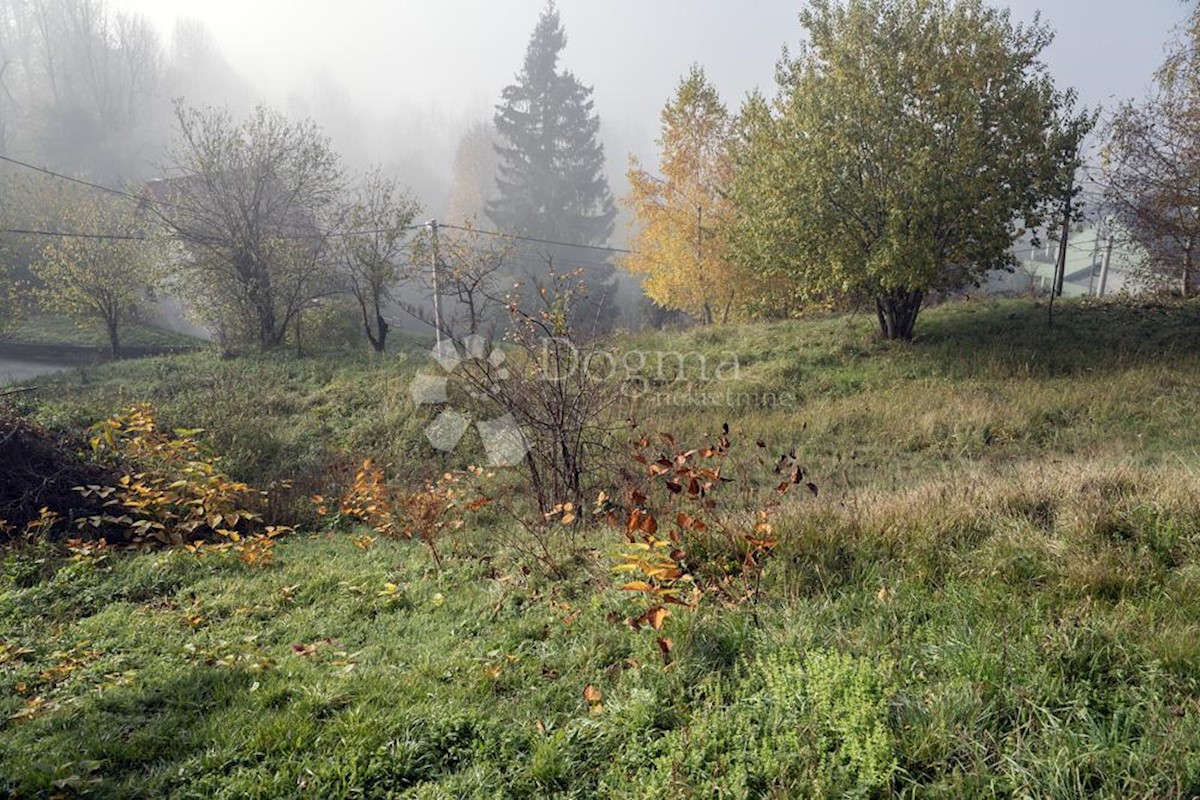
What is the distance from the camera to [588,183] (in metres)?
40.1

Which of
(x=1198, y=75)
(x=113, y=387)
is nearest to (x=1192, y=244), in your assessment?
(x=1198, y=75)

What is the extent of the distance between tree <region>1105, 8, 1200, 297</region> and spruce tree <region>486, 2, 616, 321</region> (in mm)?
27257

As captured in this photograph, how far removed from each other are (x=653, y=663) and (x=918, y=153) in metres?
11.5

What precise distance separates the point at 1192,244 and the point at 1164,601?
52.4 feet

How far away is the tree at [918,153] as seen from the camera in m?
11.5

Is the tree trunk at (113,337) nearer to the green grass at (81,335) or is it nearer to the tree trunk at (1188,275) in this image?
the green grass at (81,335)

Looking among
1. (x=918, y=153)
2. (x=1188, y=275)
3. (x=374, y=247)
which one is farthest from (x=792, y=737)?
(x=1188, y=275)

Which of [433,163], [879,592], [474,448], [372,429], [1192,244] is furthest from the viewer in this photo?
[433,163]

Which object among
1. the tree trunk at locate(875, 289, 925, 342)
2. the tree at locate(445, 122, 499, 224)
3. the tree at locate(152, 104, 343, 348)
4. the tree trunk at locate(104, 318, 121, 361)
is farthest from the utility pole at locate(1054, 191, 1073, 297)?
the tree at locate(445, 122, 499, 224)

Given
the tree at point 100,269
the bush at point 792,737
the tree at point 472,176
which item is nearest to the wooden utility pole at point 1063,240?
the bush at point 792,737

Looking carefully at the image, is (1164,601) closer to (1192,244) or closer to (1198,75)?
(1192,244)

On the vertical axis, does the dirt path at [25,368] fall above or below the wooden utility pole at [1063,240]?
below

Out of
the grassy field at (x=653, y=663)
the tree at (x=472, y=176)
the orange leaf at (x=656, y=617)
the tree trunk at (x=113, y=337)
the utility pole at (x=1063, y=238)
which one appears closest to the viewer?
the grassy field at (x=653, y=663)

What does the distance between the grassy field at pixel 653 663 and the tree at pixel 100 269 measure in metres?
16.7
